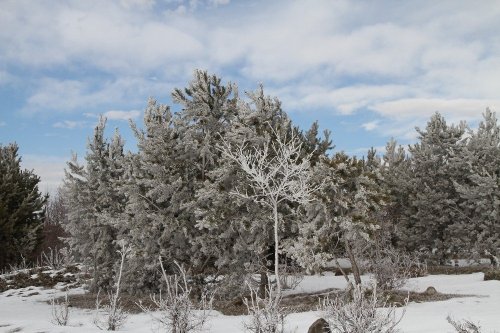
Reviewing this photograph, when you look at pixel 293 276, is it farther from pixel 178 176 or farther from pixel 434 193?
pixel 434 193

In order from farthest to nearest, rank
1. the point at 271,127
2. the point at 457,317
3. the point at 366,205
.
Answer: the point at 271,127 < the point at 366,205 < the point at 457,317

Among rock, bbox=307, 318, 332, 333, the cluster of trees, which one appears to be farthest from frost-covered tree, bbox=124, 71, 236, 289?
rock, bbox=307, 318, 332, 333

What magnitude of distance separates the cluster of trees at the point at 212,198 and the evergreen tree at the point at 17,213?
431 inches

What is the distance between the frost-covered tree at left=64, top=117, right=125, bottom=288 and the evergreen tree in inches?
432

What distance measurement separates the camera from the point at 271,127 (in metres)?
18.1

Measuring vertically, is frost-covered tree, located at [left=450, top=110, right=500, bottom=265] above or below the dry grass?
above

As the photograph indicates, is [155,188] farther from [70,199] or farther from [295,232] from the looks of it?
[70,199]

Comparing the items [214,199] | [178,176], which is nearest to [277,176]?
[214,199]

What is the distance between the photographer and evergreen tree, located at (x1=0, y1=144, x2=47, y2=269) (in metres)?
33.3

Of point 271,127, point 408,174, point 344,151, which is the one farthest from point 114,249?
point 408,174

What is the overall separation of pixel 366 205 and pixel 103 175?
45.7 ft

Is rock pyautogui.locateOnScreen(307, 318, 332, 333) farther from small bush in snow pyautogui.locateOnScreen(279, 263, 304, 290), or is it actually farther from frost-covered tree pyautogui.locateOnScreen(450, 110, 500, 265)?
frost-covered tree pyautogui.locateOnScreen(450, 110, 500, 265)

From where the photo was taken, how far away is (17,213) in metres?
33.8

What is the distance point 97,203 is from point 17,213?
13.3m
